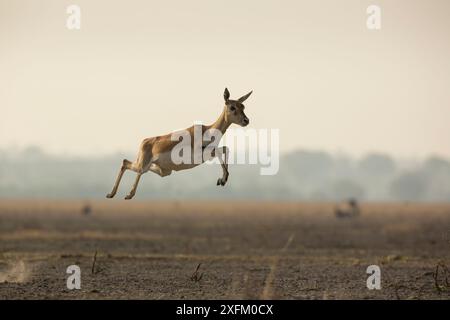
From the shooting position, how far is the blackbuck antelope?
1305 centimetres

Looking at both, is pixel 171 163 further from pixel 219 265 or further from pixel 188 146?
pixel 219 265

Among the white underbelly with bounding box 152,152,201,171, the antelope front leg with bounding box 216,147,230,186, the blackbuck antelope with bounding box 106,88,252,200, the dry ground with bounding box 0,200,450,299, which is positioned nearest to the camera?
the white underbelly with bounding box 152,152,201,171

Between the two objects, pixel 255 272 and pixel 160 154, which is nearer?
pixel 160 154

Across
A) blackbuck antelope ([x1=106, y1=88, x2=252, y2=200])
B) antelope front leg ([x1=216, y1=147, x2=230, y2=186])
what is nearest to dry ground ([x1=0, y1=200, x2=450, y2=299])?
antelope front leg ([x1=216, y1=147, x2=230, y2=186])

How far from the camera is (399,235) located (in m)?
50.8

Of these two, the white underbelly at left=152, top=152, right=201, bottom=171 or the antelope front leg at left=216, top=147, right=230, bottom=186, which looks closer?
the white underbelly at left=152, top=152, right=201, bottom=171

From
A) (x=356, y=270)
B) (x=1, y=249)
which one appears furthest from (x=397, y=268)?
(x=1, y=249)

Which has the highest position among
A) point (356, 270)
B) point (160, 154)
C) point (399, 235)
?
point (160, 154)

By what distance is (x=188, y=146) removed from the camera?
12992 millimetres

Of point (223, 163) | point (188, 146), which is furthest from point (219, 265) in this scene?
point (188, 146)

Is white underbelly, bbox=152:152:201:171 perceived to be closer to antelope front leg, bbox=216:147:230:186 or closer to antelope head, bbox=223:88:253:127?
antelope front leg, bbox=216:147:230:186
